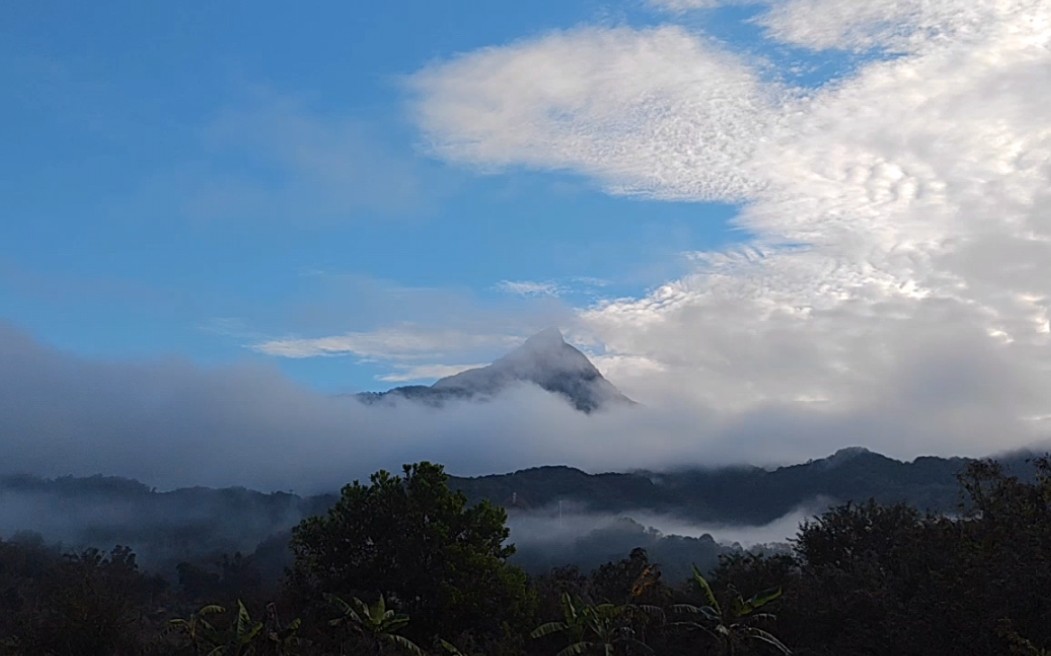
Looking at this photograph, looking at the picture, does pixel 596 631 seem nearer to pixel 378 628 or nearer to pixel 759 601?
pixel 759 601

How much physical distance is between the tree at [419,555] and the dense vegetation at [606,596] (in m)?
0.06

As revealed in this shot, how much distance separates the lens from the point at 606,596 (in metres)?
47.6

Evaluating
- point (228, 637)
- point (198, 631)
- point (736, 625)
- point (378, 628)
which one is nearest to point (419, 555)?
point (378, 628)

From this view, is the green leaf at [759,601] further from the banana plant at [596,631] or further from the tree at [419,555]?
the tree at [419,555]

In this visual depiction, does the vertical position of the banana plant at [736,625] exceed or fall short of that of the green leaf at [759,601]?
it falls short

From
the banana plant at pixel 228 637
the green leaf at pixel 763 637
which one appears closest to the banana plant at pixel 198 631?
the banana plant at pixel 228 637

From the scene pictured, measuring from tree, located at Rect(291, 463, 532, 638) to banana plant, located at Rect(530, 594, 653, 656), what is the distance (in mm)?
6827

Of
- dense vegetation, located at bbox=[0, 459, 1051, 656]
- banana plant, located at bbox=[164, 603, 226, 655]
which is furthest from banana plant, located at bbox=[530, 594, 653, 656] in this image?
banana plant, located at bbox=[164, 603, 226, 655]

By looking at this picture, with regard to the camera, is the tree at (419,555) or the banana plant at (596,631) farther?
the tree at (419,555)

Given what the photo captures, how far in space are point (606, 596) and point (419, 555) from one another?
1087cm

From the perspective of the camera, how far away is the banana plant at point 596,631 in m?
30.9

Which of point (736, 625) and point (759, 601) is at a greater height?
point (759, 601)

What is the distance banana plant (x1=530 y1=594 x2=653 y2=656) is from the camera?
30859 mm

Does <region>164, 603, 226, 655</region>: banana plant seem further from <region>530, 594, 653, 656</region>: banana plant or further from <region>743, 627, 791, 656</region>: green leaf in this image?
<region>743, 627, 791, 656</region>: green leaf
